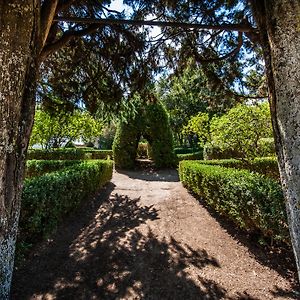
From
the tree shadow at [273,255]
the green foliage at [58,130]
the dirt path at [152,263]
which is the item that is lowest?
the tree shadow at [273,255]

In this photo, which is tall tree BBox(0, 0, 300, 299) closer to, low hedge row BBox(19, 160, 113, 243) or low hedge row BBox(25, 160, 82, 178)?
low hedge row BBox(19, 160, 113, 243)

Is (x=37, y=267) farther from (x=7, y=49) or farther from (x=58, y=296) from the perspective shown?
(x=7, y=49)

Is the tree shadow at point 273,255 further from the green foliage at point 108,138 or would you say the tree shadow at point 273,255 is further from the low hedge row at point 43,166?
the green foliage at point 108,138

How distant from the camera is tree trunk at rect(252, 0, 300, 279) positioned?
2008 millimetres

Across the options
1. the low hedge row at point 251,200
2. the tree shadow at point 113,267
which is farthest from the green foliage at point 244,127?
the tree shadow at point 113,267

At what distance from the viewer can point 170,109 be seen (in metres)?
30.8

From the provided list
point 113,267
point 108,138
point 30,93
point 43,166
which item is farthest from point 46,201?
point 108,138

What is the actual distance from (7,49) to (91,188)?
6.01 metres

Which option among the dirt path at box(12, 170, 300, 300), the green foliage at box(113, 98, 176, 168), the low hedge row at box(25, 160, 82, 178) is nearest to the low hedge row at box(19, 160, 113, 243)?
the dirt path at box(12, 170, 300, 300)

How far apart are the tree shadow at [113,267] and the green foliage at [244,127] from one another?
4.78 m

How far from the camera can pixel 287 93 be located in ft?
6.74

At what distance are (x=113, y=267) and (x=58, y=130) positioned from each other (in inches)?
426

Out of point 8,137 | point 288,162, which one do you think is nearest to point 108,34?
point 8,137

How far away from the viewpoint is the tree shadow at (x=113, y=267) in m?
3.13
